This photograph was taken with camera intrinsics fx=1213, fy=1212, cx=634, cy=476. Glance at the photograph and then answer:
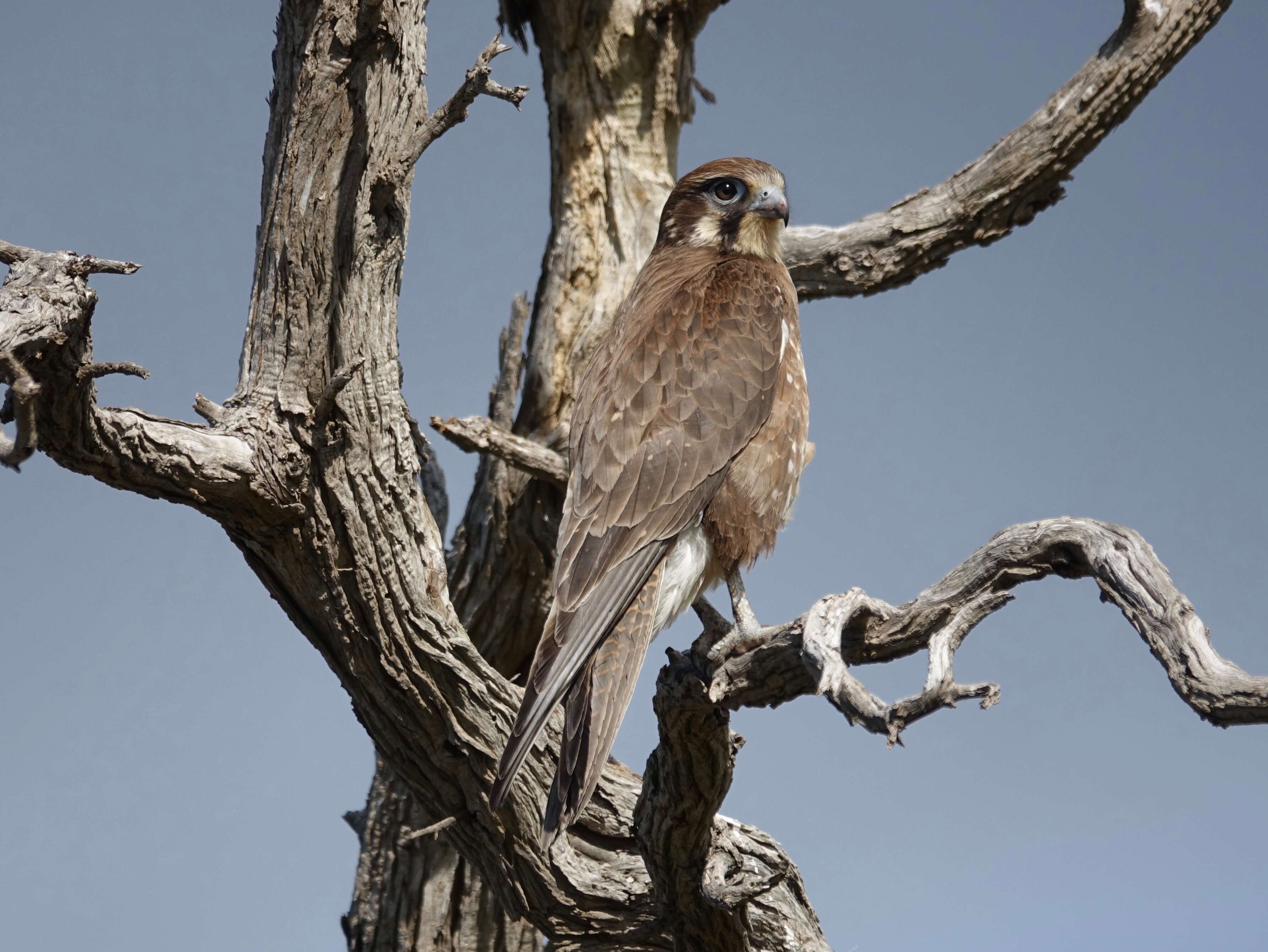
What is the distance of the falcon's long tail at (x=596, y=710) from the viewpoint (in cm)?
308

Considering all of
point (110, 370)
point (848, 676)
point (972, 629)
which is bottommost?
point (848, 676)

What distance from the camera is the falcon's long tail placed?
308 cm

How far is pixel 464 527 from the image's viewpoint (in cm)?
554

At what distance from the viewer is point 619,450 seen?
11.8 ft

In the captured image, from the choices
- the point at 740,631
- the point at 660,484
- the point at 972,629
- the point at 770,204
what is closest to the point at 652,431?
the point at 660,484

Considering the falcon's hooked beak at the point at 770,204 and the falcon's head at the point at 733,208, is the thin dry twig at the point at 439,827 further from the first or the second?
the falcon's hooked beak at the point at 770,204

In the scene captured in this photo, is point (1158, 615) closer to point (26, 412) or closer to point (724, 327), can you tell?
point (724, 327)

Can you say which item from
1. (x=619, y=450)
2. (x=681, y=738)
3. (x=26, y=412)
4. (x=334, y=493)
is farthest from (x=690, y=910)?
(x=26, y=412)

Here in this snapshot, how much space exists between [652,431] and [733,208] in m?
1.13

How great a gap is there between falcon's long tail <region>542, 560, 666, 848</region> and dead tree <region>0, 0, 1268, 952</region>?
133mm

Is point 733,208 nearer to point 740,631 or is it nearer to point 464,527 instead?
point 740,631

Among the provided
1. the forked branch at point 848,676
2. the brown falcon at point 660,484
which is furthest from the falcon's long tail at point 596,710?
the forked branch at point 848,676

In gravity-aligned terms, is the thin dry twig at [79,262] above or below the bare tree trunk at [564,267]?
below

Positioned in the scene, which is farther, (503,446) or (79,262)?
(503,446)
